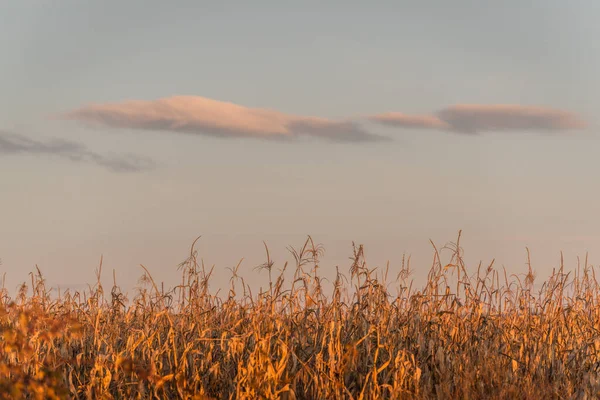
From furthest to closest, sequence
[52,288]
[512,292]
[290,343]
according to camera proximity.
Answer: [52,288], [512,292], [290,343]

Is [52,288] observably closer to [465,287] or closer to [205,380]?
[205,380]

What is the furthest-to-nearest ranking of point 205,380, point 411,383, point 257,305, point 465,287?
point 465,287, point 257,305, point 205,380, point 411,383

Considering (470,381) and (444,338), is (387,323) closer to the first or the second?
(444,338)

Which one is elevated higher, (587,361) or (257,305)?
(257,305)

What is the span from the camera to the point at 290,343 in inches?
319

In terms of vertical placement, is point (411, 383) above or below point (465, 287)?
below

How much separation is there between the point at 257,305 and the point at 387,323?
1644mm

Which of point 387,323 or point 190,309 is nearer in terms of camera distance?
point 387,323

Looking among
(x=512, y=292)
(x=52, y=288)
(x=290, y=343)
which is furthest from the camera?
(x=52, y=288)

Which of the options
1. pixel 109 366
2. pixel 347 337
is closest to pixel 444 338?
pixel 347 337

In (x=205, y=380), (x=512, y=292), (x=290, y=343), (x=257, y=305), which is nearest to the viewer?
(x=205, y=380)

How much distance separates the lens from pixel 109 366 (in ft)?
24.6

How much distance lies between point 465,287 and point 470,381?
230 cm

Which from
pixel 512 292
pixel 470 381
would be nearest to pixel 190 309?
pixel 470 381
